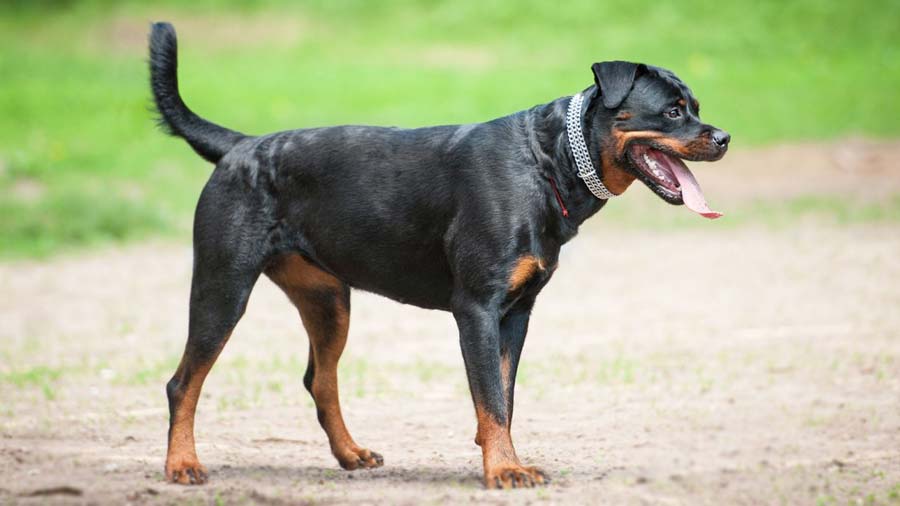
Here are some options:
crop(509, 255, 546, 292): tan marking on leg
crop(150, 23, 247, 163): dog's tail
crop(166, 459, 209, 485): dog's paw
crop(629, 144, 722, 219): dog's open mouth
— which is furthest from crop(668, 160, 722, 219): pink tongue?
crop(166, 459, 209, 485): dog's paw

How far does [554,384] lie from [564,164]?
3070 mm

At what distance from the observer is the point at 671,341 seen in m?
9.70

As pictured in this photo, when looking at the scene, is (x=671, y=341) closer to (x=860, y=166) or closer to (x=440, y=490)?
(x=440, y=490)

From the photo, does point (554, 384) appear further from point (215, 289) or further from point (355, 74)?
point (355, 74)

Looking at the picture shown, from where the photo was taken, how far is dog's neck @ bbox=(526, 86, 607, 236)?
18.7 feet

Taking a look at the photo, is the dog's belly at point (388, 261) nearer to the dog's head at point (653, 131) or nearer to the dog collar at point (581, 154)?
the dog collar at point (581, 154)

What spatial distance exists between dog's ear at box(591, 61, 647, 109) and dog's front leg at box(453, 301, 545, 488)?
1.08m

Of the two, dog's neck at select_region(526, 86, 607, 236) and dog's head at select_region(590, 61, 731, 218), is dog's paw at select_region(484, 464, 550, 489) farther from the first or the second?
dog's head at select_region(590, 61, 731, 218)

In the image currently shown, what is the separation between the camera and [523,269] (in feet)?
18.4

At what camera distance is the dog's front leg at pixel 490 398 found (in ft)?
18.1

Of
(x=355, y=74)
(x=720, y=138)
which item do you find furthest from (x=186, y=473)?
(x=355, y=74)

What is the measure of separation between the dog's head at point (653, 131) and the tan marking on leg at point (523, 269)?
20.9 inches

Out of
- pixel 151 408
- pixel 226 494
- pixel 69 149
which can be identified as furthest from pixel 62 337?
pixel 69 149

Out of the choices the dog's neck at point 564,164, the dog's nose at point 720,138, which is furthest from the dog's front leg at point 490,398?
the dog's nose at point 720,138
